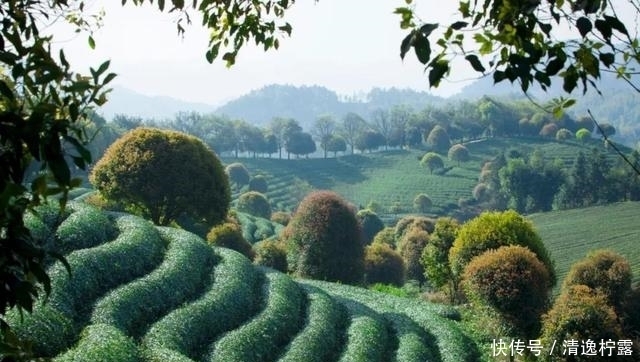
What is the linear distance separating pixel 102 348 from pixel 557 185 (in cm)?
10404

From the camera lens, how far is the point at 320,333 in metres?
22.1

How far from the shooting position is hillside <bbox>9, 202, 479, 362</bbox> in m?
16.2

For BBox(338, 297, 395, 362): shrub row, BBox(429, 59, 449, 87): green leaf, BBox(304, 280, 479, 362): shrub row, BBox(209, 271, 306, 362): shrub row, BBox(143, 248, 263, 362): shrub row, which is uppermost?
BBox(429, 59, 449, 87): green leaf

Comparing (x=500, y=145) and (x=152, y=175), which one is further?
(x=500, y=145)

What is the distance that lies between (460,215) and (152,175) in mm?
85509

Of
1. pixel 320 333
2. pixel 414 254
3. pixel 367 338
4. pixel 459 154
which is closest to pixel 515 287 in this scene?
pixel 367 338

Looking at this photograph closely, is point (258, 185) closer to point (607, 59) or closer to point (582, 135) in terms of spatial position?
point (582, 135)

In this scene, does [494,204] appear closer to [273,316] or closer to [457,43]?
[273,316]

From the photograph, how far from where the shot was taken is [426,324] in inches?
1080

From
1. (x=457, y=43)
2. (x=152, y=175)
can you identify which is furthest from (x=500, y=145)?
(x=457, y=43)

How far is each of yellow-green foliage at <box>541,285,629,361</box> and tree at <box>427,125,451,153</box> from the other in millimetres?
137892

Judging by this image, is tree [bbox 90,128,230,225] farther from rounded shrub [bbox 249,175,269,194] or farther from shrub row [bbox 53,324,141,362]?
rounded shrub [bbox 249,175,269,194]

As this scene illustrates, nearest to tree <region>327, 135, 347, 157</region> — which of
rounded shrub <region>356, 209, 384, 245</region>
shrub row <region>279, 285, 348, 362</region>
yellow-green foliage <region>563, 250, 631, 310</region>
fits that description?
rounded shrub <region>356, 209, 384, 245</region>

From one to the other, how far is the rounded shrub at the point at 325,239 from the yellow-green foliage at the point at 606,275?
14371 millimetres
